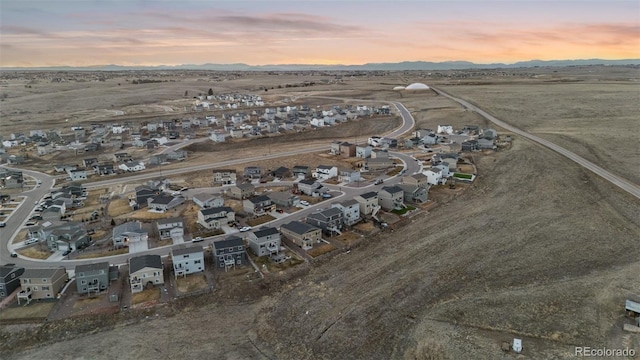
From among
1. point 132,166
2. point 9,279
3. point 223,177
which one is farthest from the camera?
point 132,166

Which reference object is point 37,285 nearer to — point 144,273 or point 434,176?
point 144,273

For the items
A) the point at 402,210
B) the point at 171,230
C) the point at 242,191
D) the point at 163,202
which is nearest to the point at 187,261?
the point at 171,230

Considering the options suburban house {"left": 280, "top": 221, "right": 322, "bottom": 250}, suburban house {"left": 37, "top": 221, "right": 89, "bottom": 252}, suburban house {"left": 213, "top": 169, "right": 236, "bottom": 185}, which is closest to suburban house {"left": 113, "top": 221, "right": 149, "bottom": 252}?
suburban house {"left": 37, "top": 221, "right": 89, "bottom": 252}

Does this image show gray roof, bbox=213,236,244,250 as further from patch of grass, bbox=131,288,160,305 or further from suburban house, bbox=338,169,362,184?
suburban house, bbox=338,169,362,184

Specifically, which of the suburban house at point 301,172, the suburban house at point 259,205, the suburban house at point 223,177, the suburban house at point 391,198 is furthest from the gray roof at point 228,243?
the suburban house at point 301,172

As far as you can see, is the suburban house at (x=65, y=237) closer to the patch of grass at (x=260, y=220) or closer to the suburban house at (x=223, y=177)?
the patch of grass at (x=260, y=220)
